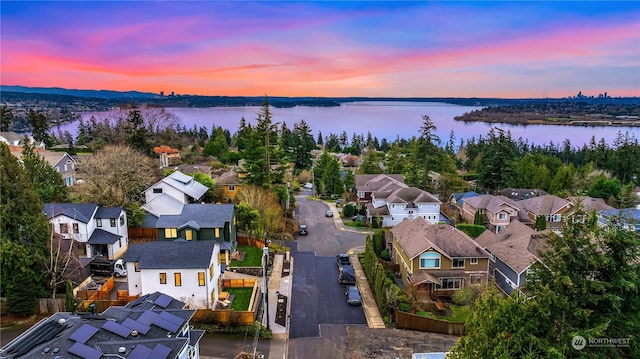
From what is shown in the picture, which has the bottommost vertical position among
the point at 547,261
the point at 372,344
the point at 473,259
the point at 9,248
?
the point at 372,344

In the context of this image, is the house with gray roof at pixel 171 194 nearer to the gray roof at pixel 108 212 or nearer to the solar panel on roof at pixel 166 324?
the gray roof at pixel 108 212

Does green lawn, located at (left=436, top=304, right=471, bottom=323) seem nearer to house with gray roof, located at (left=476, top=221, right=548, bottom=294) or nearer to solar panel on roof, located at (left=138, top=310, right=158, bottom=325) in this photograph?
house with gray roof, located at (left=476, top=221, right=548, bottom=294)

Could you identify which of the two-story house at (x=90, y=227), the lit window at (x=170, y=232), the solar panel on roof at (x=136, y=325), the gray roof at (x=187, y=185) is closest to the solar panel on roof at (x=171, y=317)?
the solar panel on roof at (x=136, y=325)

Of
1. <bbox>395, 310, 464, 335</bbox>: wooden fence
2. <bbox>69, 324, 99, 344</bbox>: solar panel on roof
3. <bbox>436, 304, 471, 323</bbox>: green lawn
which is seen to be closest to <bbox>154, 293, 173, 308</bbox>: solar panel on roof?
<bbox>69, 324, 99, 344</bbox>: solar panel on roof

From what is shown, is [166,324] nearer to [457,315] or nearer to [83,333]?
[83,333]

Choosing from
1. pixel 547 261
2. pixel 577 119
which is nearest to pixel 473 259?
pixel 547 261

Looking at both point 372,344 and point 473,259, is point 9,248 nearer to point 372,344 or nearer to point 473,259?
point 372,344
